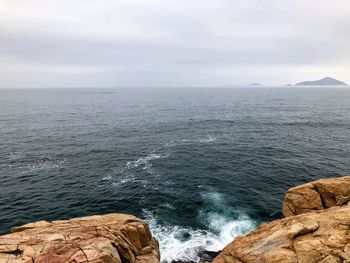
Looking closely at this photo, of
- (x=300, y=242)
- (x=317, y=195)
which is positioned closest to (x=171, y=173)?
(x=317, y=195)

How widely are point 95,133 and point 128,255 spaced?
83.8m

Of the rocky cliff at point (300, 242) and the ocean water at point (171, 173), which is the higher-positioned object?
the rocky cliff at point (300, 242)

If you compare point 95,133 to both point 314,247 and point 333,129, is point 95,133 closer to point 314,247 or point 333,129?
point 314,247

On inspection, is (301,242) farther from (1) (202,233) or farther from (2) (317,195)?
(1) (202,233)

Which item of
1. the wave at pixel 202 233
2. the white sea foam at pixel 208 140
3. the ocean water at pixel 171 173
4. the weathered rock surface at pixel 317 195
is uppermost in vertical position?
the weathered rock surface at pixel 317 195

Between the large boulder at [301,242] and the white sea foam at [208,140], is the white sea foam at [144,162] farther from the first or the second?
the large boulder at [301,242]

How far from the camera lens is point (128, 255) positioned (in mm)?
22906

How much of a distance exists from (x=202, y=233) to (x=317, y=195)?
18390mm

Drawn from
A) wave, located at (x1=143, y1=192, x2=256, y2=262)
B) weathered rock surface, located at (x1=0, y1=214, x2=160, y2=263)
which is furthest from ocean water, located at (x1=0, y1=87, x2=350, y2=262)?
weathered rock surface, located at (x1=0, y1=214, x2=160, y2=263)

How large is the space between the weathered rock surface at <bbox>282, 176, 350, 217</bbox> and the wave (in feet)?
37.4

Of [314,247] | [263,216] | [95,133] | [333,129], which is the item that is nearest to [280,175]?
[263,216]

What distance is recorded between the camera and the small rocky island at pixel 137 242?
740 inches

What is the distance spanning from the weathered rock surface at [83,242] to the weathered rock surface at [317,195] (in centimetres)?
1912

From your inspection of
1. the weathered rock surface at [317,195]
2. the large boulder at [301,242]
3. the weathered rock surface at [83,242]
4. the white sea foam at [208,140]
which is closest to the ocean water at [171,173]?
the white sea foam at [208,140]
